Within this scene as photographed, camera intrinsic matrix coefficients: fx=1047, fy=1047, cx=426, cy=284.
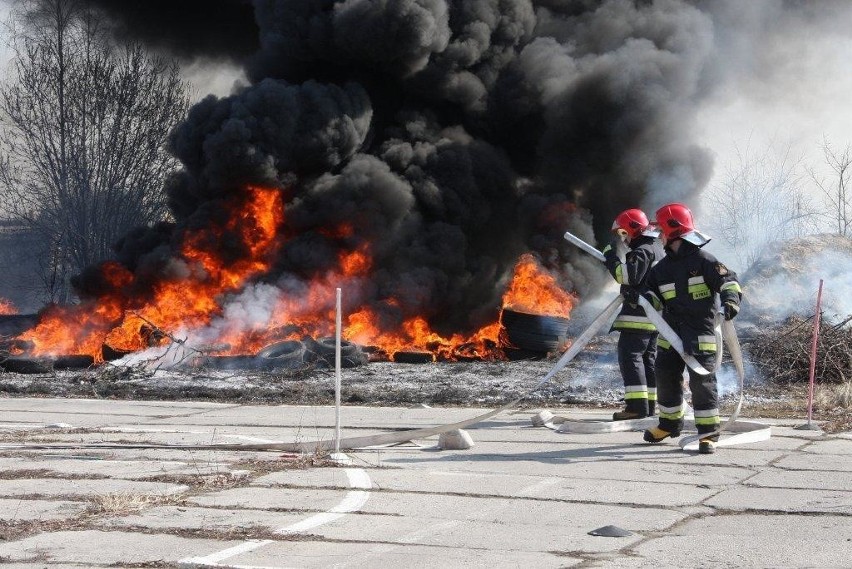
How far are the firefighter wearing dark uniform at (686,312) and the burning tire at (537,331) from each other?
30.7ft

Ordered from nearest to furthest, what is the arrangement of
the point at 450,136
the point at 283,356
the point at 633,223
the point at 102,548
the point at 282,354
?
the point at 102,548 < the point at 633,223 < the point at 283,356 < the point at 282,354 < the point at 450,136

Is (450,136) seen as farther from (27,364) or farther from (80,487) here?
(80,487)

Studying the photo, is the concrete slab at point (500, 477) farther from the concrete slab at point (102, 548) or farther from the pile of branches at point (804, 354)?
the pile of branches at point (804, 354)

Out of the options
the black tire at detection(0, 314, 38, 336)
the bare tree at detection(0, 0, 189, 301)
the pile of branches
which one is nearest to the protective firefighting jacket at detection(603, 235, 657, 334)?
the pile of branches

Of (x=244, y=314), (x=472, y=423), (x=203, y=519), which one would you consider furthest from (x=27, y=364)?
(x=203, y=519)

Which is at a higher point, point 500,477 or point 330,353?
point 330,353

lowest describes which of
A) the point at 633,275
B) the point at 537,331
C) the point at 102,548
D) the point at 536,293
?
the point at 102,548

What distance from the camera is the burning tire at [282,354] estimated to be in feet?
47.3

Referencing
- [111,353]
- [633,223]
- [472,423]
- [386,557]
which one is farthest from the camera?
[111,353]

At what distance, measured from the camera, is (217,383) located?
13.1 metres

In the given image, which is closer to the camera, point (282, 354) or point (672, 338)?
point (672, 338)

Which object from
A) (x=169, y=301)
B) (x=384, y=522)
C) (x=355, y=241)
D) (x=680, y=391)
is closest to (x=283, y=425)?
(x=680, y=391)

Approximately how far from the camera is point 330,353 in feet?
47.4

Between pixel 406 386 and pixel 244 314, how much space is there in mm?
6260
